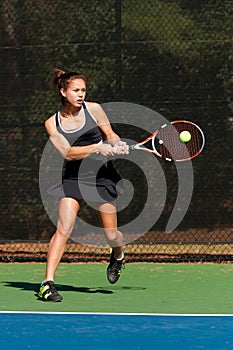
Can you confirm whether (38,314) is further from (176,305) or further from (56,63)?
(56,63)

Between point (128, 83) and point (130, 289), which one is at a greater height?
point (128, 83)

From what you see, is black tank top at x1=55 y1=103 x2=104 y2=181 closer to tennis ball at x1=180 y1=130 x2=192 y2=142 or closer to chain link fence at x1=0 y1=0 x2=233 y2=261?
tennis ball at x1=180 y1=130 x2=192 y2=142

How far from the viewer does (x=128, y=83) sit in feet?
26.3

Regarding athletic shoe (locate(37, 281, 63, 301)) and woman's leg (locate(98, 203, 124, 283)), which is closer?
athletic shoe (locate(37, 281, 63, 301))

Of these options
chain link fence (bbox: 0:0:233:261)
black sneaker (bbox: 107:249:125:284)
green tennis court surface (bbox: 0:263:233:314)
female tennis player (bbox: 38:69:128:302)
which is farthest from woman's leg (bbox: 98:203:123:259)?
chain link fence (bbox: 0:0:233:261)

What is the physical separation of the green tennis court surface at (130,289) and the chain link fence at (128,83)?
1.56 ft

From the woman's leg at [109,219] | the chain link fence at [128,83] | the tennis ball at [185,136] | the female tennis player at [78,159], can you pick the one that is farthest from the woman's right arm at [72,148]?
the chain link fence at [128,83]

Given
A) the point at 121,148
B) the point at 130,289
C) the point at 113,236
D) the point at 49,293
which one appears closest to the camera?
the point at 121,148

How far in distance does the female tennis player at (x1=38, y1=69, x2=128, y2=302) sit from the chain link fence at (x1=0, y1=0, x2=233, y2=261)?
1.93 m

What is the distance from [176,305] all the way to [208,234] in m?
2.46

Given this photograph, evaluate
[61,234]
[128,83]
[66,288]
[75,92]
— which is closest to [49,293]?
[61,234]

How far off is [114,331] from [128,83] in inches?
143

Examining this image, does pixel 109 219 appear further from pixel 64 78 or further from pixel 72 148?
pixel 64 78

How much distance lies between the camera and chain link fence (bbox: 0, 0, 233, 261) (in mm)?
7957
